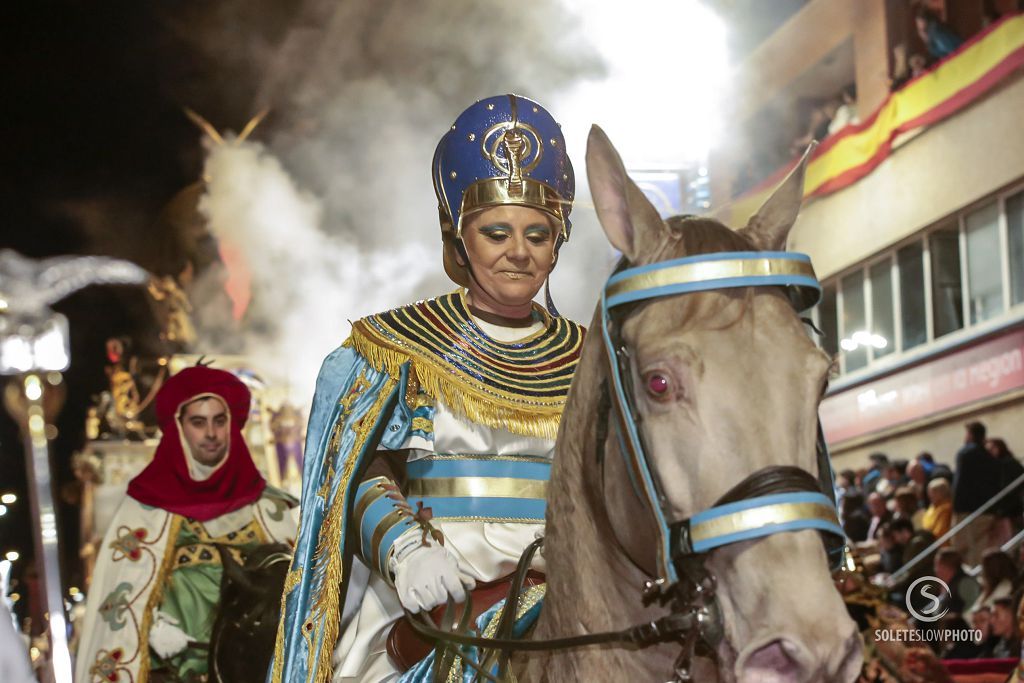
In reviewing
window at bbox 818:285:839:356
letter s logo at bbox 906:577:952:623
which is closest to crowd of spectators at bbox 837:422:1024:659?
letter s logo at bbox 906:577:952:623

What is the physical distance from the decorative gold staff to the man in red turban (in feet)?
15.2

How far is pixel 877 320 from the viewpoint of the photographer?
1071 cm

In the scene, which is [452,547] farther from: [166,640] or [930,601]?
[930,601]

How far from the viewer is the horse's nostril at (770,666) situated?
1866 mm

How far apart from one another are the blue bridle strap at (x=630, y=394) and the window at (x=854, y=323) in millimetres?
8842

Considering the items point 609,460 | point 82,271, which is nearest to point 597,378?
point 609,460

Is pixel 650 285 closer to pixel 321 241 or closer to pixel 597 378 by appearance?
pixel 597 378

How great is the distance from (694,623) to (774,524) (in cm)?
22

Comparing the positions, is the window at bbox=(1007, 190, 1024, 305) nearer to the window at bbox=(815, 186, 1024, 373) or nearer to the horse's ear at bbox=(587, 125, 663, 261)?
the window at bbox=(815, 186, 1024, 373)

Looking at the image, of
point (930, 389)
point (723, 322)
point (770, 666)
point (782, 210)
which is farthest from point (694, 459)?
point (930, 389)

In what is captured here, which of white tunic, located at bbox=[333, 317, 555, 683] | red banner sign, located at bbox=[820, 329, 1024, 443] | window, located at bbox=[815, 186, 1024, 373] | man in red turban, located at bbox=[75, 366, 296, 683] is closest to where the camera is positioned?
white tunic, located at bbox=[333, 317, 555, 683]

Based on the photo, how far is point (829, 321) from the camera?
37.9 feet

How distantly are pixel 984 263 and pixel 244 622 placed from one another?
6137mm

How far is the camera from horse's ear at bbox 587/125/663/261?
2266 mm
